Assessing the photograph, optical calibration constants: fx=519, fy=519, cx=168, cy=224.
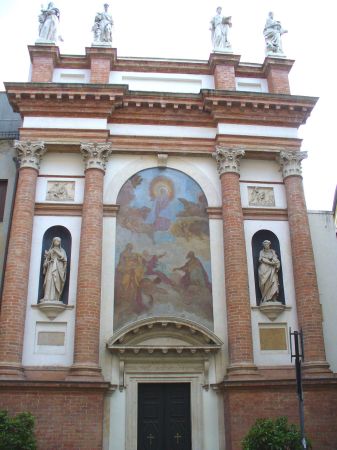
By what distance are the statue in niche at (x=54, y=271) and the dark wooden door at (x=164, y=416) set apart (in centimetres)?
382

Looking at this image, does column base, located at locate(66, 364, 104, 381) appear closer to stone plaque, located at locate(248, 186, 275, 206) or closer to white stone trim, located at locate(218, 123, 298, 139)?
stone plaque, located at locate(248, 186, 275, 206)

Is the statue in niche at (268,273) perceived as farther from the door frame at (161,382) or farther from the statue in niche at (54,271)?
the statue in niche at (54,271)

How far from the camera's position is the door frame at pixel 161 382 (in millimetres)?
14758

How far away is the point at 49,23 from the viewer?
1948cm

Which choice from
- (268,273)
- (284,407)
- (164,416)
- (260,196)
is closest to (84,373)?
(164,416)

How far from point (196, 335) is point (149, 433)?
10.2ft

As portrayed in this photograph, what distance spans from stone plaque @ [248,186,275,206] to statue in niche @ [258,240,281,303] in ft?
5.04

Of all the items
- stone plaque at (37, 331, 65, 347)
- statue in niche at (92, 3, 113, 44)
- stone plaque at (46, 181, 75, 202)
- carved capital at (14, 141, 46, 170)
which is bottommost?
stone plaque at (37, 331, 65, 347)

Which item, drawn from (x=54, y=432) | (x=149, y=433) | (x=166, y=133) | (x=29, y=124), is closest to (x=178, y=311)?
(x=149, y=433)

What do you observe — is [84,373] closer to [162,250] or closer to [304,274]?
[162,250]

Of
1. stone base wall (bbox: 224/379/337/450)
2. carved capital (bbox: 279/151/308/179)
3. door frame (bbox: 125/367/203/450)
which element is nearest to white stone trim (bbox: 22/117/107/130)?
carved capital (bbox: 279/151/308/179)

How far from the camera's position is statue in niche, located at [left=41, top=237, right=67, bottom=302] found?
1584cm

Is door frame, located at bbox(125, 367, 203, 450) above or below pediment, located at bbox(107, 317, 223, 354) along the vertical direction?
below

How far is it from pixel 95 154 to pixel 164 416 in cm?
862
